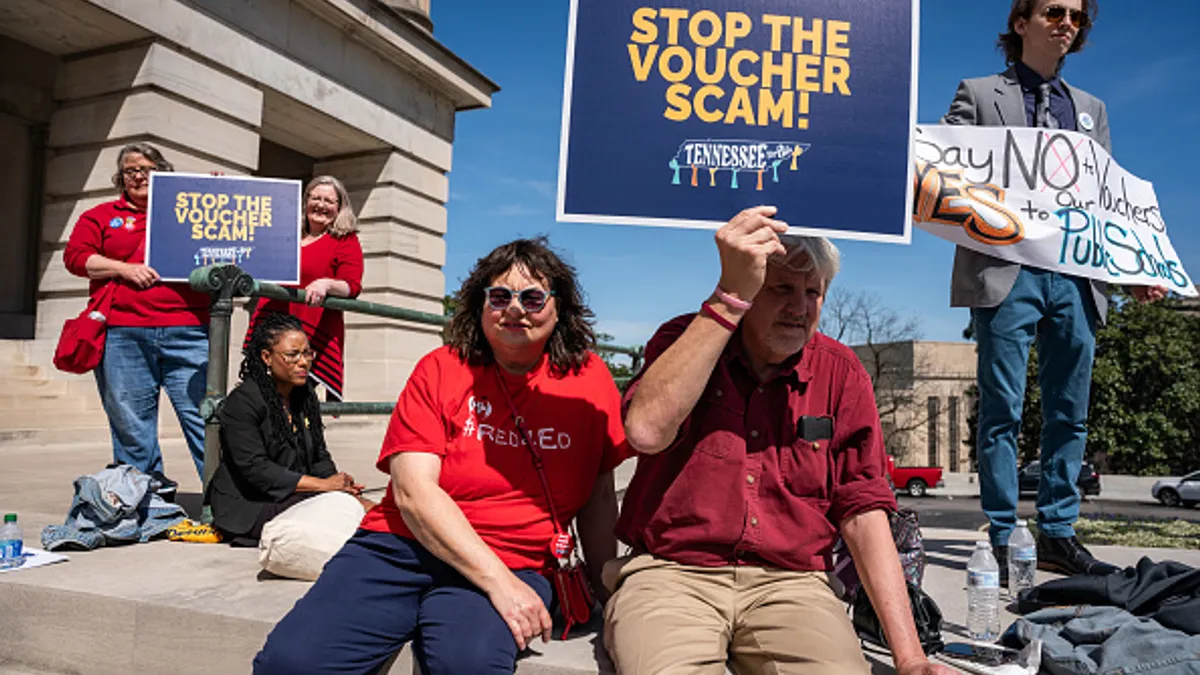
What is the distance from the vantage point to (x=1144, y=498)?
27.4 m

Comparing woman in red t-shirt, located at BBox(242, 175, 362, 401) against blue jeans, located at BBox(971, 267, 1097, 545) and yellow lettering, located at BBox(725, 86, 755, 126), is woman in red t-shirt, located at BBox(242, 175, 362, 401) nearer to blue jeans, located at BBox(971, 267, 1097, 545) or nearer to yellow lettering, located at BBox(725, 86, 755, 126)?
yellow lettering, located at BBox(725, 86, 755, 126)

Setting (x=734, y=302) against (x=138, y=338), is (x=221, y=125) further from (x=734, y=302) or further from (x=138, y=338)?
(x=734, y=302)

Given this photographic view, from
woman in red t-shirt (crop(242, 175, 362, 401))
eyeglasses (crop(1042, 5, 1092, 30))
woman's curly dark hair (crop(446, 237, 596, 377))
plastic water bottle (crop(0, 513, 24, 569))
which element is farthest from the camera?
woman in red t-shirt (crop(242, 175, 362, 401))

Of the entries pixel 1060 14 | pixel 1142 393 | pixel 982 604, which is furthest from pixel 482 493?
pixel 1142 393

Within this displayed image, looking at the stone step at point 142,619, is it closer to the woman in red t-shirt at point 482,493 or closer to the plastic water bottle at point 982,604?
the woman in red t-shirt at point 482,493

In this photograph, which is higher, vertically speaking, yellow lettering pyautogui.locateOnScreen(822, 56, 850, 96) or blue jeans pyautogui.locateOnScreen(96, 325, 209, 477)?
yellow lettering pyautogui.locateOnScreen(822, 56, 850, 96)

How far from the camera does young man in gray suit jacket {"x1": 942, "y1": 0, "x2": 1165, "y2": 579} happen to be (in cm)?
360

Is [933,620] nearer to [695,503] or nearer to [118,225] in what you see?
[695,503]

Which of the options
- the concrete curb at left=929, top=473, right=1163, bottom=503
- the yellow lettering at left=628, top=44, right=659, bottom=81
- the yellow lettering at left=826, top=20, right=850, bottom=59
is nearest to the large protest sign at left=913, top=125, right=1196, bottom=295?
the yellow lettering at left=826, top=20, right=850, bottom=59

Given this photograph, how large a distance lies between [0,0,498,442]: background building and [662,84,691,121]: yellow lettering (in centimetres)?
806

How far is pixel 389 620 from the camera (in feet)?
7.45

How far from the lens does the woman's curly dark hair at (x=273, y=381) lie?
3949 millimetres

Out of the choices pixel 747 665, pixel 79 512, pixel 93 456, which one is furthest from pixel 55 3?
pixel 747 665

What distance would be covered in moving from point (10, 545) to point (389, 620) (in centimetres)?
189
